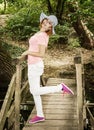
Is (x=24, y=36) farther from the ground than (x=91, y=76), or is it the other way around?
(x=24, y=36)

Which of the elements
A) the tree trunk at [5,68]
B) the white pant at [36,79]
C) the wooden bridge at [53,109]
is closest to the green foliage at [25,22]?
the tree trunk at [5,68]

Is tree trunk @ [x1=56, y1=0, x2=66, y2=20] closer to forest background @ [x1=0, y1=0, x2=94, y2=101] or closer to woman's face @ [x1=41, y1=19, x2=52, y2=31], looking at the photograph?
forest background @ [x1=0, y1=0, x2=94, y2=101]

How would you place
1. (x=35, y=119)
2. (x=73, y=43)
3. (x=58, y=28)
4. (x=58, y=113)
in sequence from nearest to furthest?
(x=35, y=119), (x=58, y=113), (x=73, y=43), (x=58, y=28)

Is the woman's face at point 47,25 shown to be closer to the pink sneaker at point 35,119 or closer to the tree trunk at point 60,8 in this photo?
the pink sneaker at point 35,119

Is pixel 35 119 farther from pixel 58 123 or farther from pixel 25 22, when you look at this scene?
pixel 25 22

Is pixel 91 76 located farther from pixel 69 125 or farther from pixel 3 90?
pixel 69 125

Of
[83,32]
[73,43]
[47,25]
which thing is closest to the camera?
[47,25]

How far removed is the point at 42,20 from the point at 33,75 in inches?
43.4

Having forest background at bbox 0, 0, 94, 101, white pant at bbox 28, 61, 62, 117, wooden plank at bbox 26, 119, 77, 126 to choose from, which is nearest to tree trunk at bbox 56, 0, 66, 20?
forest background at bbox 0, 0, 94, 101

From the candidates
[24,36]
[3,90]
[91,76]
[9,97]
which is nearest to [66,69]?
[91,76]

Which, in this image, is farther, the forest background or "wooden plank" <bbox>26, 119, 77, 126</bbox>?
the forest background

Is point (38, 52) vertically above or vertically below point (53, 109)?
above

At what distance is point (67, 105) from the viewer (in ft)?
28.6

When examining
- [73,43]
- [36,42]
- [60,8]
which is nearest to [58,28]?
[73,43]
